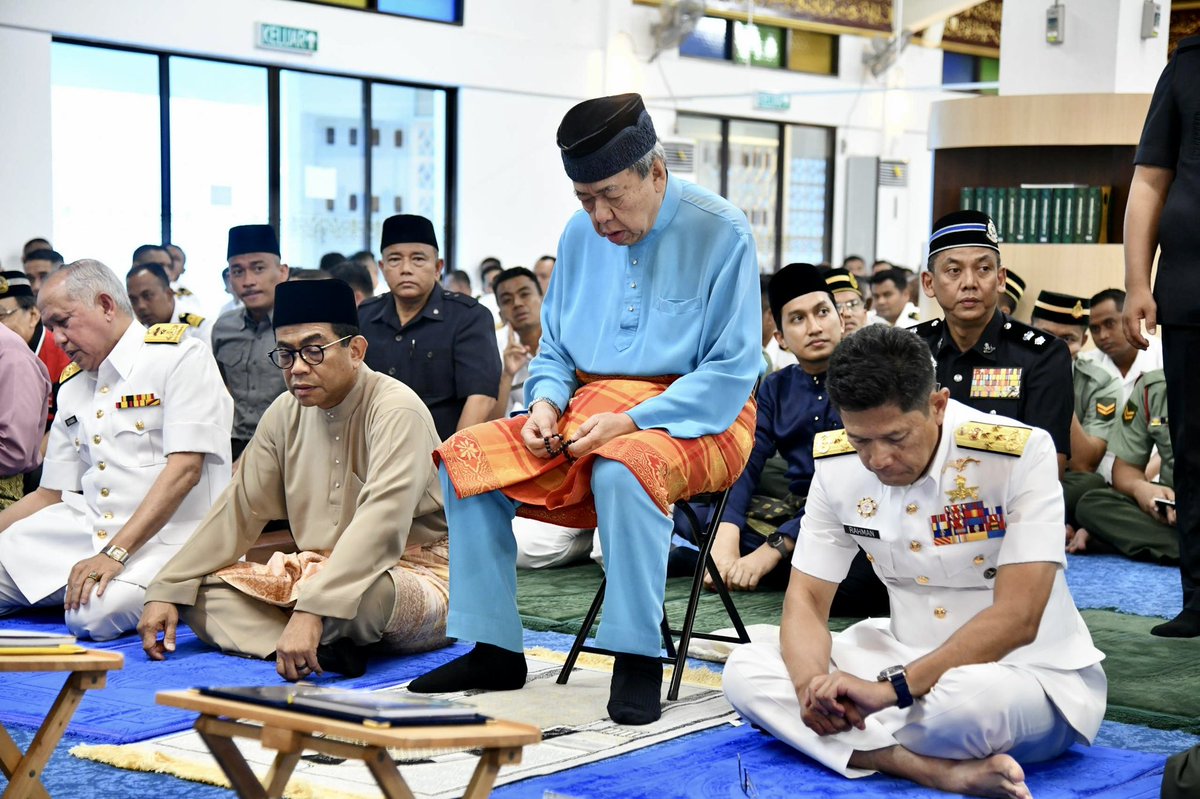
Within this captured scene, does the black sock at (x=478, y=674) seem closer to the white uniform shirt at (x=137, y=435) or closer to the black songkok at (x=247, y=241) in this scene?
the white uniform shirt at (x=137, y=435)

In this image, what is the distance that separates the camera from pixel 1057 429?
4629mm

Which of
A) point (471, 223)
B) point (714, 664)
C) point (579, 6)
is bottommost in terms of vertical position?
point (714, 664)

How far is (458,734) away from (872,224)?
15.5m

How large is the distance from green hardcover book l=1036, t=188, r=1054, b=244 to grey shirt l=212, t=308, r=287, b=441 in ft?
15.4

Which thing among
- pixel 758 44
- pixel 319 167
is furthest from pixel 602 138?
pixel 758 44

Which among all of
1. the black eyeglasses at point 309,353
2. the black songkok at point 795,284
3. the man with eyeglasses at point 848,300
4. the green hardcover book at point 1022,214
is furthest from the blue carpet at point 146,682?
the green hardcover book at point 1022,214

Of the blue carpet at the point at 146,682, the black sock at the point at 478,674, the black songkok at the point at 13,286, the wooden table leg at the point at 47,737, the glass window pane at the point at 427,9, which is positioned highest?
the glass window pane at the point at 427,9

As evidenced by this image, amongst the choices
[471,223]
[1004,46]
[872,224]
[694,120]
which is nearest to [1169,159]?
[1004,46]

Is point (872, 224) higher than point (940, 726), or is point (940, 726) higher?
point (872, 224)

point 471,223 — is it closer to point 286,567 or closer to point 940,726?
point 286,567

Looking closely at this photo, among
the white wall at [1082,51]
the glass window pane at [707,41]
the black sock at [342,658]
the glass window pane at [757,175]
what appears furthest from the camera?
the glass window pane at [757,175]

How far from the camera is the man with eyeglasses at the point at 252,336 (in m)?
5.88

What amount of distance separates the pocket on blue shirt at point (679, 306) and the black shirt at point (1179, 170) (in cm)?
100

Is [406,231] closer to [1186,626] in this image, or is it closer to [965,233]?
[965,233]
